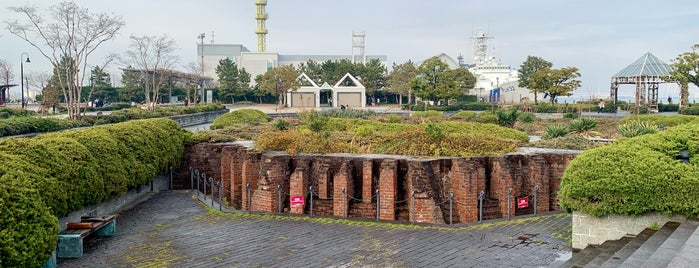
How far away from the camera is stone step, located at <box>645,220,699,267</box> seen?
7.17 m

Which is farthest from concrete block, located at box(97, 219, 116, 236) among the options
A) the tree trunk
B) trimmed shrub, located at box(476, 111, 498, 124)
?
the tree trunk

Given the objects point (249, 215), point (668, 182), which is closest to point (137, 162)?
point (249, 215)

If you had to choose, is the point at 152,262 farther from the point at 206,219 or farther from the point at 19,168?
the point at 206,219

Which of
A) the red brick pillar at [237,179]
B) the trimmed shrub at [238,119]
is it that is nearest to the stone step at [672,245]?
the red brick pillar at [237,179]

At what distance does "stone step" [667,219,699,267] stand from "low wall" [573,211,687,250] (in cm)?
154

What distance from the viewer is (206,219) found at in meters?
13.2

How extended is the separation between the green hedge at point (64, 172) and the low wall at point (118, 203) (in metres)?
0.23

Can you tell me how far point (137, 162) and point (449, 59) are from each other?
75.5 metres

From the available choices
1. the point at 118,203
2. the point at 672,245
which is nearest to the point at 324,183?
the point at 118,203

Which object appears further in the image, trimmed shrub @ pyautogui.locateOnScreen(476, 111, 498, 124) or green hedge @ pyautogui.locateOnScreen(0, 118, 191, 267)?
trimmed shrub @ pyautogui.locateOnScreen(476, 111, 498, 124)

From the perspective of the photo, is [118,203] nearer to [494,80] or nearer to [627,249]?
[627,249]

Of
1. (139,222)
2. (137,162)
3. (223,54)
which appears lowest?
(139,222)

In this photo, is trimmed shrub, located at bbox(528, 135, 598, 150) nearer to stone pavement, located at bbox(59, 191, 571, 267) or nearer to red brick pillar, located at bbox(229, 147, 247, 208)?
stone pavement, located at bbox(59, 191, 571, 267)

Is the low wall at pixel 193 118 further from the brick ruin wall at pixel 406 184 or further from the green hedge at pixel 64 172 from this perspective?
the brick ruin wall at pixel 406 184
